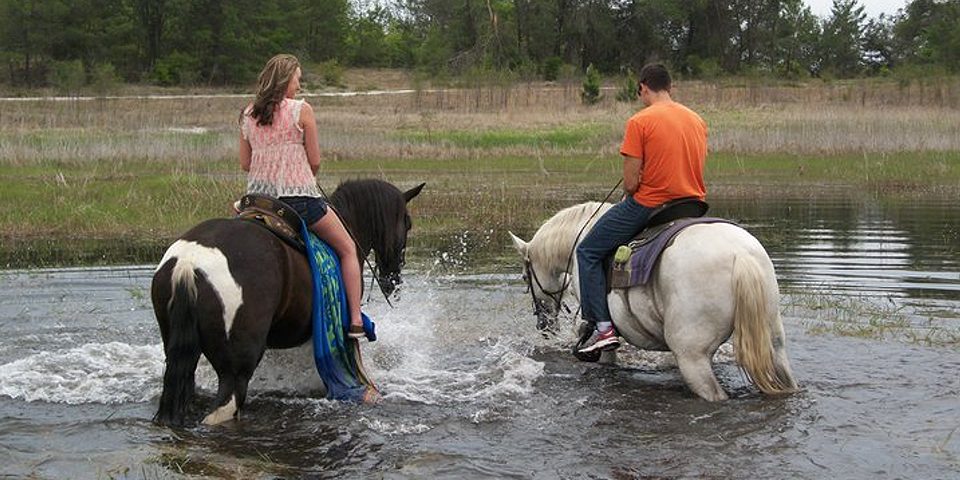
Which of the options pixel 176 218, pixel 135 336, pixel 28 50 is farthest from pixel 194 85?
pixel 135 336

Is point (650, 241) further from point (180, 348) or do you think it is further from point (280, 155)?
point (180, 348)

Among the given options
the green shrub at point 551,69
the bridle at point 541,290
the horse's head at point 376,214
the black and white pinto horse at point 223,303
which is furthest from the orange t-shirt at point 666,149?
the green shrub at point 551,69

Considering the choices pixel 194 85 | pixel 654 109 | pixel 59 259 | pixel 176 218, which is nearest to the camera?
pixel 654 109

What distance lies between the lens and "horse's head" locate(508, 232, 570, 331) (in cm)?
899

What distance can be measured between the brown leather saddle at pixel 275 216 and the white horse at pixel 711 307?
2380 mm

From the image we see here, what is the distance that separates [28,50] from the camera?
63.3m

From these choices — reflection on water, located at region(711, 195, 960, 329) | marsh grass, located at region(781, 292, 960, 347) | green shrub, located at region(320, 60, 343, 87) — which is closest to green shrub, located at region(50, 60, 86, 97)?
green shrub, located at region(320, 60, 343, 87)

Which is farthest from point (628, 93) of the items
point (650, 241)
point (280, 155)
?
point (280, 155)

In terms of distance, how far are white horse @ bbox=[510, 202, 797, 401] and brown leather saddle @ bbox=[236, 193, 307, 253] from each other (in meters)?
2.38

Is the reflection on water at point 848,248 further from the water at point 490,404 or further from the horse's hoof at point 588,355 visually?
the horse's hoof at point 588,355

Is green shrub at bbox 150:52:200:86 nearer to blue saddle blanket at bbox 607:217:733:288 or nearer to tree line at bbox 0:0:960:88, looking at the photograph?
tree line at bbox 0:0:960:88

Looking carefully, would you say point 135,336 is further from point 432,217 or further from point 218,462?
point 432,217

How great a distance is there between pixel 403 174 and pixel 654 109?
1741 cm

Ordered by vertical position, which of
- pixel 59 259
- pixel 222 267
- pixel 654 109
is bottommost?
pixel 59 259
